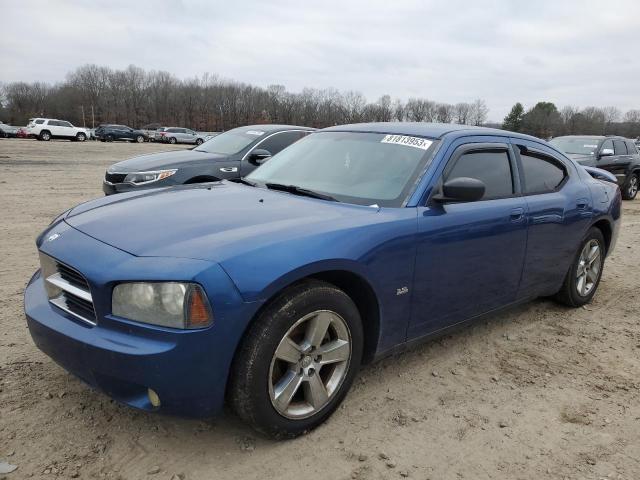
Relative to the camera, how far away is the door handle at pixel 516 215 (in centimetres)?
366

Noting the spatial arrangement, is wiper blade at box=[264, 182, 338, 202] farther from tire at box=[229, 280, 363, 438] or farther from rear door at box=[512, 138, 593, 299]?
rear door at box=[512, 138, 593, 299]

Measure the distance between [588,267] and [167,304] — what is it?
4.17m

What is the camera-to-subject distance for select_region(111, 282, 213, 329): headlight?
2.17 meters

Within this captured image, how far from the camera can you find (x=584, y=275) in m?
4.80

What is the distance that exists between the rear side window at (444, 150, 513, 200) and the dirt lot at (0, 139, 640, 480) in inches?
47.8

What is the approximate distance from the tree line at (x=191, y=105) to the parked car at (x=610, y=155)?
79421mm

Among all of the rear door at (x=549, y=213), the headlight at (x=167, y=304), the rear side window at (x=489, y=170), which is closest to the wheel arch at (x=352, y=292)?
the headlight at (x=167, y=304)

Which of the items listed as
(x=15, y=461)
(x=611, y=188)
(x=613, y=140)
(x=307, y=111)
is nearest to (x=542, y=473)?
(x=15, y=461)

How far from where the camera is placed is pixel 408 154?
3400 millimetres

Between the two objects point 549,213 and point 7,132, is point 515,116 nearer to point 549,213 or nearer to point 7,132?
point 7,132

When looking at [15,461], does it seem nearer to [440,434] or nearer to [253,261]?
[253,261]

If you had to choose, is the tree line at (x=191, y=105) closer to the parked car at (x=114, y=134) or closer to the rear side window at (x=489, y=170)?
the parked car at (x=114, y=134)

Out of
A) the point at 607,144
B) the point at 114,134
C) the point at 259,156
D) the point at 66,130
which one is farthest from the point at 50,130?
the point at 607,144

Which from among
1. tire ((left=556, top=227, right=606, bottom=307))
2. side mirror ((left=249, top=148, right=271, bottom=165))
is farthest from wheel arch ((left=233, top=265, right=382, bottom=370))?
side mirror ((left=249, top=148, right=271, bottom=165))
